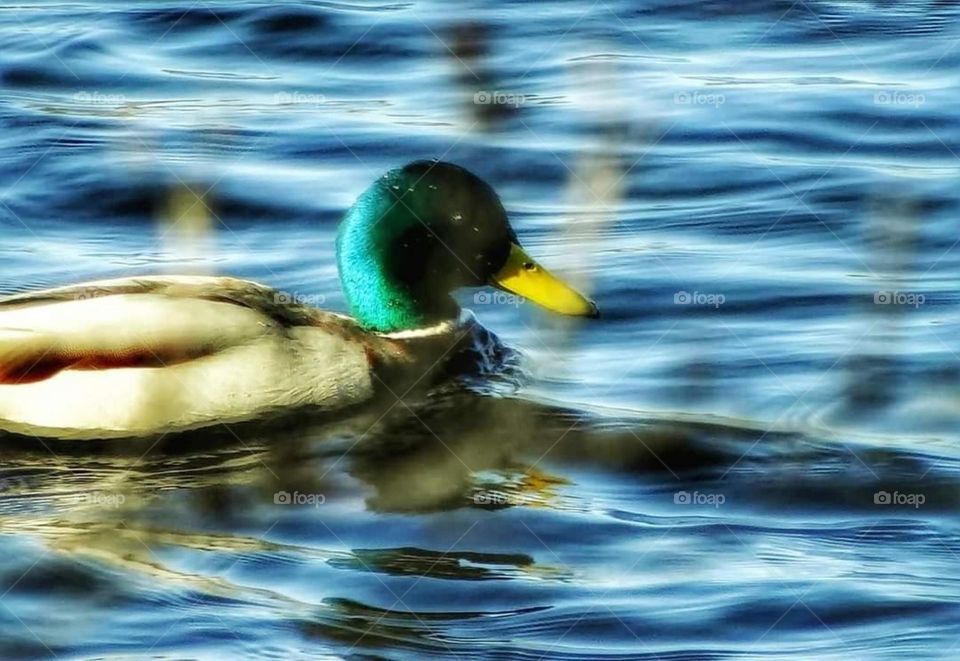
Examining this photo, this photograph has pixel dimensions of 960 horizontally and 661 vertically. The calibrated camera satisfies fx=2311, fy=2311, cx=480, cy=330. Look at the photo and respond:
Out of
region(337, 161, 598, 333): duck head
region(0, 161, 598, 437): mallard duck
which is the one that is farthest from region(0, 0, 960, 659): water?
region(337, 161, 598, 333): duck head

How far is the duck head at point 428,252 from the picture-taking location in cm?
843

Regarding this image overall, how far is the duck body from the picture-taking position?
786cm

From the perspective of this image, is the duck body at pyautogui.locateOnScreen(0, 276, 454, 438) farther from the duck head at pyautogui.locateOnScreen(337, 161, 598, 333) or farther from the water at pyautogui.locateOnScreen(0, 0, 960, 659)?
the duck head at pyautogui.locateOnScreen(337, 161, 598, 333)

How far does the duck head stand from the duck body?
2.16 ft

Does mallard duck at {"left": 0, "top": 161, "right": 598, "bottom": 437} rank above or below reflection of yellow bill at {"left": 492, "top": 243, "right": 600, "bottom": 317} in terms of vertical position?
below

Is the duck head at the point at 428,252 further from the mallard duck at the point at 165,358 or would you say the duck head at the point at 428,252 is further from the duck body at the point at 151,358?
the duck body at the point at 151,358

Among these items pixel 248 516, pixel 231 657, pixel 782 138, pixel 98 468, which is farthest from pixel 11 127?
pixel 231 657

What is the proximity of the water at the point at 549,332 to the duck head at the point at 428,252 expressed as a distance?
0.27m

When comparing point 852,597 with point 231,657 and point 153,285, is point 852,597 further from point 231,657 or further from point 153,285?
point 153,285

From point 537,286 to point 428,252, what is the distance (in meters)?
0.45

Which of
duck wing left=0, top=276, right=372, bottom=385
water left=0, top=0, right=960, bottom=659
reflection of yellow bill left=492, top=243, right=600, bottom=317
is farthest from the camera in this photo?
reflection of yellow bill left=492, top=243, right=600, bottom=317

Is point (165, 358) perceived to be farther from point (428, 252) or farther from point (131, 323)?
point (428, 252)

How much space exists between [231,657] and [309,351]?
2.51m

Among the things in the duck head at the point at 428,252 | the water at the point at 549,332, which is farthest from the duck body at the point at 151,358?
the duck head at the point at 428,252
